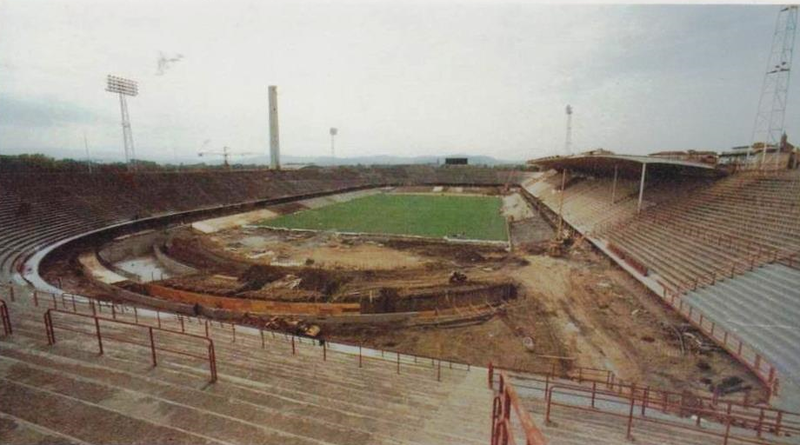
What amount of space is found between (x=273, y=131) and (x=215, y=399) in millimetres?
98409

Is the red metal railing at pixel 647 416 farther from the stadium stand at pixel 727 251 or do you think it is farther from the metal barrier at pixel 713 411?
the stadium stand at pixel 727 251

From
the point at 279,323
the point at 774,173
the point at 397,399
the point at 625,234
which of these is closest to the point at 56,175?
the point at 279,323

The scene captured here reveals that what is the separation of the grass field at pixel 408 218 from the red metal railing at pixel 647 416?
29.4 m

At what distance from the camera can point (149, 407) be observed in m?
5.92

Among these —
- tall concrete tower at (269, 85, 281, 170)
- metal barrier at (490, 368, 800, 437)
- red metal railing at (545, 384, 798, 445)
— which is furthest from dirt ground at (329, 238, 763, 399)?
tall concrete tower at (269, 85, 281, 170)

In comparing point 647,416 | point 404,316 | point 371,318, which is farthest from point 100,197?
point 647,416

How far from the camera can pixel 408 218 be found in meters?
50.9

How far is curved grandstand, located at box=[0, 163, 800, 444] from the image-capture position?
6109 mm

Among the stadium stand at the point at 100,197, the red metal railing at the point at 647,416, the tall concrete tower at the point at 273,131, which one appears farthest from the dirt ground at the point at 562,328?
the tall concrete tower at the point at 273,131

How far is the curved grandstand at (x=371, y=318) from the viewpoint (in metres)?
6.11

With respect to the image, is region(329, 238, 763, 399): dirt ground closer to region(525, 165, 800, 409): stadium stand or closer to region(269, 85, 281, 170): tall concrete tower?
region(525, 165, 800, 409): stadium stand

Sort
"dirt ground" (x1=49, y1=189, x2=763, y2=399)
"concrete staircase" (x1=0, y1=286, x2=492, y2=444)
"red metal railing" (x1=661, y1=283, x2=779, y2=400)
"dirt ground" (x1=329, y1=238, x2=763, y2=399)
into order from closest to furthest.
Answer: "concrete staircase" (x1=0, y1=286, x2=492, y2=444) < "red metal railing" (x1=661, y1=283, x2=779, y2=400) < "dirt ground" (x1=329, y1=238, x2=763, y2=399) < "dirt ground" (x1=49, y1=189, x2=763, y2=399)

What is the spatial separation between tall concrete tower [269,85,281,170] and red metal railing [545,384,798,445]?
94656 millimetres

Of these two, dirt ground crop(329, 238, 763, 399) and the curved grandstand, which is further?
dirt ground crop(329, 238, 763, 399)
